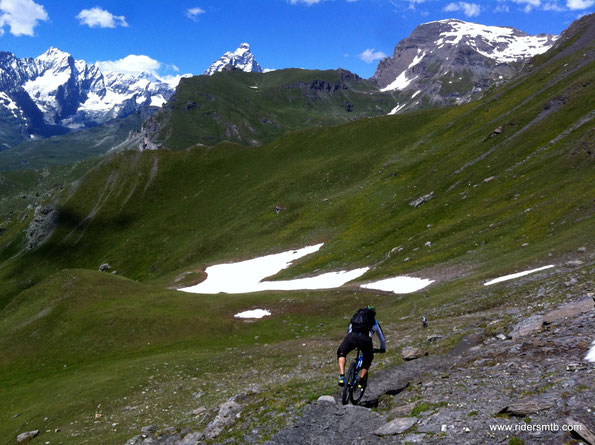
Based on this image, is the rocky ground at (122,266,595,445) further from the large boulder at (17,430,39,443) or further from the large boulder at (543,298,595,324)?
the large boulder at (17,430,39,443)

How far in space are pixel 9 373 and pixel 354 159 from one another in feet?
360

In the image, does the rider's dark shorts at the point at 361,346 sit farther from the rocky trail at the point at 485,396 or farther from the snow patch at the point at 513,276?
the snow patch at the point at 513,276

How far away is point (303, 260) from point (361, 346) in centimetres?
6490

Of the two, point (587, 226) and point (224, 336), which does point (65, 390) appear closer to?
point (224, 336)

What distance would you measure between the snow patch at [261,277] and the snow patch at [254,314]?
1318 cm

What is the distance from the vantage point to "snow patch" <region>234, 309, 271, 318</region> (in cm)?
4833

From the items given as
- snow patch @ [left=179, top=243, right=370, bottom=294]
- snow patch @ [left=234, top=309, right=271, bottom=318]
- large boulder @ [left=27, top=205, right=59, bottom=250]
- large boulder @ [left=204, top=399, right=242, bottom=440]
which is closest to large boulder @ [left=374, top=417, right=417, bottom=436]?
large boulder @ [left=204, top=399, right=242, bottom=440]

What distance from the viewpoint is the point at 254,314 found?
4897 centimetres

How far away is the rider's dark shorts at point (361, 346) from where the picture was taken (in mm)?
15883

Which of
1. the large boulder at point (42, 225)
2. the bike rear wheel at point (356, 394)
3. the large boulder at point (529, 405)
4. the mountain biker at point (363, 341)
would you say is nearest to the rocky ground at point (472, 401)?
the large boulder at point (529, 405)

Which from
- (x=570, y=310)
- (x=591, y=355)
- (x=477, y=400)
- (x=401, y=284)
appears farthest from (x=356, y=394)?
(x=401, y=284)

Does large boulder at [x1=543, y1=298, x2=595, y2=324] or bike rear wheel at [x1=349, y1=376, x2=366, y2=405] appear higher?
large boulder at [x1=543, y1=298, x2=595, y2=324]

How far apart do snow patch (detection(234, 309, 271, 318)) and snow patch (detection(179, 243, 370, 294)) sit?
43.2ft

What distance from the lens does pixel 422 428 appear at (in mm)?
11836
